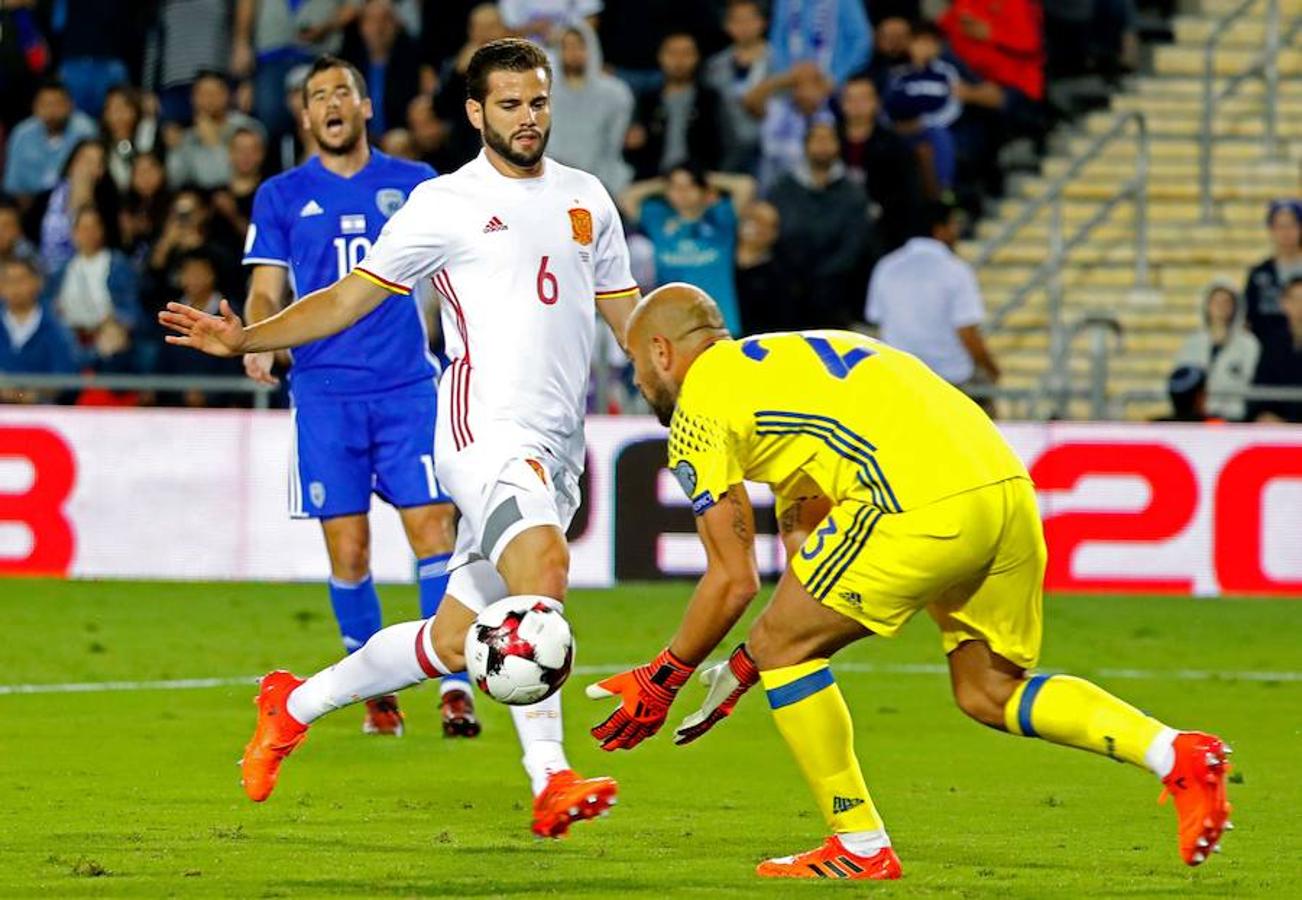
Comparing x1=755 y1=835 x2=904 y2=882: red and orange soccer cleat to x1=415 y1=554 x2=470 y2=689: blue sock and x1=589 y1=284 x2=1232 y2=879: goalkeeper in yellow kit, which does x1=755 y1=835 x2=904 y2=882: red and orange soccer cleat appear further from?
x1=415 y1=554 x2=470 y2=689: blue sock

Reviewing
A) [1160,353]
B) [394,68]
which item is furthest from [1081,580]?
[394,68]

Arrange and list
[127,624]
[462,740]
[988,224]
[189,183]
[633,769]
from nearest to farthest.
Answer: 1. [633,769]
2. [462,740]
3. [127,624]
4. [189,183]
5. [988,224]

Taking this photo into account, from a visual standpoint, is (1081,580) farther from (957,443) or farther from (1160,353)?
(957,443)

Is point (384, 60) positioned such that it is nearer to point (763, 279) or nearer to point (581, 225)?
point (763, 279)

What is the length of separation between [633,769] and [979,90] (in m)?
11.3

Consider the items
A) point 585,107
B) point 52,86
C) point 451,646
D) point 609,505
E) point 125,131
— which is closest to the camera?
point 451,646

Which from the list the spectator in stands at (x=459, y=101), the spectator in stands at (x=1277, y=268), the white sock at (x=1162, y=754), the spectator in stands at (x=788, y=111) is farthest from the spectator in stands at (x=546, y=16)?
the white sock at (x=1162, y=754)

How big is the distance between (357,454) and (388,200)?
1034mm

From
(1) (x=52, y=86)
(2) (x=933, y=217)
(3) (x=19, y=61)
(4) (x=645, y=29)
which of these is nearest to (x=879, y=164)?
(2) (x=933, y=217)

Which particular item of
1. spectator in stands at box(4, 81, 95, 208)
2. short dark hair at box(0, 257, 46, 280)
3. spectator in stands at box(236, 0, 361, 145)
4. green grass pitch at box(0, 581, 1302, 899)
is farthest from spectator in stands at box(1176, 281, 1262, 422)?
spectator in stands at box(4, 81, 95, 208)

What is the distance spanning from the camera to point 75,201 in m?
19.8

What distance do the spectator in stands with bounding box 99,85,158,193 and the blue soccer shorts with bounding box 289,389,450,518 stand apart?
9.97 m

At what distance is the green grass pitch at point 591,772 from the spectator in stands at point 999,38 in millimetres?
6619

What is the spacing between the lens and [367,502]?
10883 millimetres
